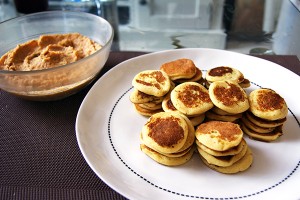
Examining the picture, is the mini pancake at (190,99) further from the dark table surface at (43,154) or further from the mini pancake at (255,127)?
the dark table surface at (43,154)

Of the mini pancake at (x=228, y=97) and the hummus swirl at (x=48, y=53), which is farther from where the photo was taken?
the hummus swirl at (x=48, y=53)

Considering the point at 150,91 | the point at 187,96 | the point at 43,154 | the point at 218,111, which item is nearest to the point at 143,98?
the point at 150,91

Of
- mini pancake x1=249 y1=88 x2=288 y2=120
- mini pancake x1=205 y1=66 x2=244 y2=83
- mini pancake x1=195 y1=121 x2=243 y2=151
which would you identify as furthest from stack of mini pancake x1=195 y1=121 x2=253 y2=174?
mini pancake x1=205 y1=66 x2=244 y2=83

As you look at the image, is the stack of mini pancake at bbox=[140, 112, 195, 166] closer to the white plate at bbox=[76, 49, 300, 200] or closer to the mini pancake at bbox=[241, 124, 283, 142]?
the white plate at bbox=[76, 49, 300, 200]

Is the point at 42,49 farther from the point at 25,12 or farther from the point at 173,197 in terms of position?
the point at 173,197

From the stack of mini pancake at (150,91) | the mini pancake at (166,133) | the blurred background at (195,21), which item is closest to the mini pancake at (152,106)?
the stack of mini pancake at (150,91)

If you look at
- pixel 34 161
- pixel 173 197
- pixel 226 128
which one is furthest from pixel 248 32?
pixel 34 161
